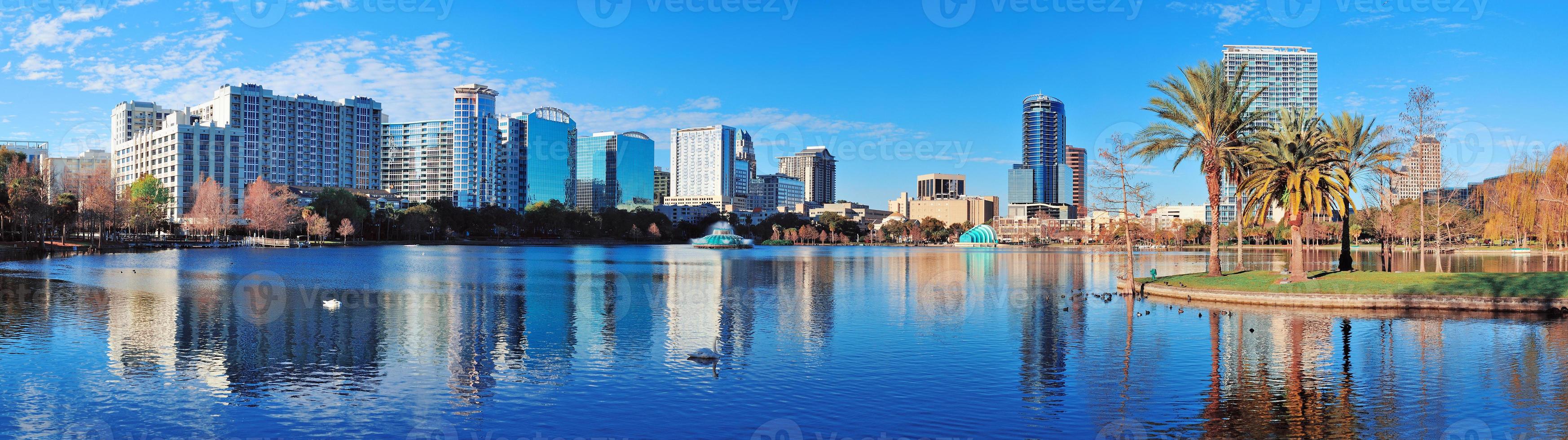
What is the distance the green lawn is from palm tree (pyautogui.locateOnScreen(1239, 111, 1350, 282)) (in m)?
1.14

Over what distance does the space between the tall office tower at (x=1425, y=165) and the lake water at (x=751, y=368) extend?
1524 cm

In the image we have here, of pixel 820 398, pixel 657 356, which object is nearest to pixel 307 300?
pixel 657 356

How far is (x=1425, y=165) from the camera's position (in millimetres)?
44688

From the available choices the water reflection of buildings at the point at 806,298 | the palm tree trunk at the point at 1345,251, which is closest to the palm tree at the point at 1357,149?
the palm tree trunk at the point at 1345,251

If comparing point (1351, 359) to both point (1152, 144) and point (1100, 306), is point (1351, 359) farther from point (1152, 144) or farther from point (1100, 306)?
point (1152, 144)

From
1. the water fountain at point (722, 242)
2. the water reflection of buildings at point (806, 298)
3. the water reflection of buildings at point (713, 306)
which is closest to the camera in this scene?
the water reflection of buildings at point (713, 306)

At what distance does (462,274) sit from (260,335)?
3403cm

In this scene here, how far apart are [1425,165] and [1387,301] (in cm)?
→ 1676

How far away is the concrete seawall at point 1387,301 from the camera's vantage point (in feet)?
102

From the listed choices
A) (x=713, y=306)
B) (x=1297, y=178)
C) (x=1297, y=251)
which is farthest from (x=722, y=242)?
(x=1297, y=178)

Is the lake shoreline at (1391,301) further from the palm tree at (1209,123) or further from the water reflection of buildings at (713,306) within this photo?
the water reflection of buildings at (713,306)

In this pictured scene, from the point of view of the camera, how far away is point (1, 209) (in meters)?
83.9

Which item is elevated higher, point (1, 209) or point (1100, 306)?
point (1, 209)

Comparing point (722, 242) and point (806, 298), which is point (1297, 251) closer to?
point (806, 298)
